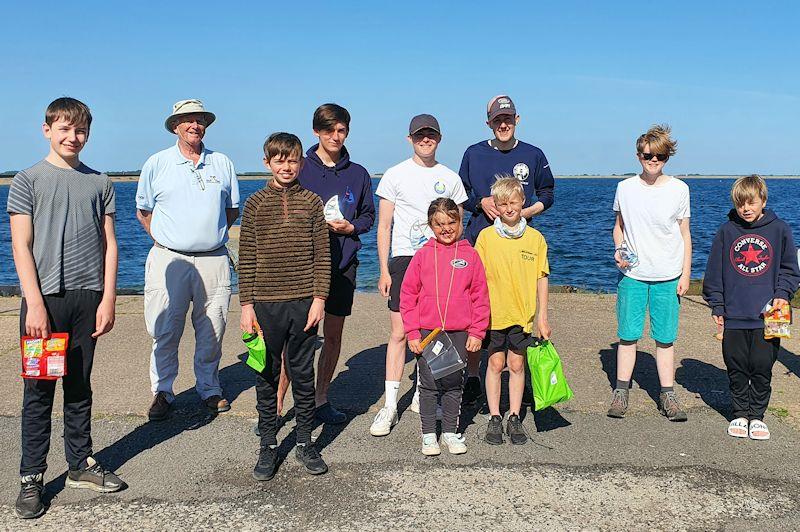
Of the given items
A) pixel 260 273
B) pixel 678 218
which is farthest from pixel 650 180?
pixel 260 273

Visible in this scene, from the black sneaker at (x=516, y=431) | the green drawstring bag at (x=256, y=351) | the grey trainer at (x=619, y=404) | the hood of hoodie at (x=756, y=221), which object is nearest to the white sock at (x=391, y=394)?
the black sneaker at (x=516, y=431)

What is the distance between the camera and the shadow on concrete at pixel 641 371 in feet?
20.0

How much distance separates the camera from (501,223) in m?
4.94

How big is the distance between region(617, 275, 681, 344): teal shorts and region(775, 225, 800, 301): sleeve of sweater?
677mm

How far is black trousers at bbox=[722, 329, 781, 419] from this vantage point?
5.08m

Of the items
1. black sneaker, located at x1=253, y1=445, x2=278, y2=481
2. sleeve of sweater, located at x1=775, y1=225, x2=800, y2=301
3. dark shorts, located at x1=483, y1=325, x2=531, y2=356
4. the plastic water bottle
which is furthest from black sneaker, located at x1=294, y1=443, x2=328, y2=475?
sleeve of sweater, located at x1=775, y1=225, x2=800, y2=301

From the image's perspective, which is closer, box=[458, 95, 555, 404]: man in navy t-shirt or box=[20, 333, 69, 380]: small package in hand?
box=[20, 333, 69, 380]: small package in hand

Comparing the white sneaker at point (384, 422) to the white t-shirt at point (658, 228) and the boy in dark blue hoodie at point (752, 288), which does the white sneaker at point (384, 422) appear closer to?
the white t-shirt at point (658, 228)

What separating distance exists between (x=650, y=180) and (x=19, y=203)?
163 inches

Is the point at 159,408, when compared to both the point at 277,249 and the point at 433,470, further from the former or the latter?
the point at 433,470

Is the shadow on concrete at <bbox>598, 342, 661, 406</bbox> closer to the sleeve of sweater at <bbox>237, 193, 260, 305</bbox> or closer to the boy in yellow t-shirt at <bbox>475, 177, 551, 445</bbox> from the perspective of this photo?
the boy in yellow t-shirt at <bbox>475, 177, 551, 445</bbox>

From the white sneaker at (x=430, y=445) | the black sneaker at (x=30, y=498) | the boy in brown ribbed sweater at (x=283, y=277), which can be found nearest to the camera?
the black sneaker at (x=30, y=498)

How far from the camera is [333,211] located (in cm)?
495

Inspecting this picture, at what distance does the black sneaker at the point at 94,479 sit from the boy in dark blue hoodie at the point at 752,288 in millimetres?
3926
